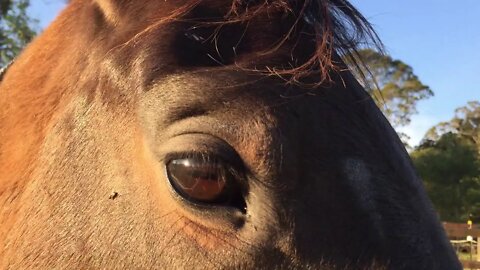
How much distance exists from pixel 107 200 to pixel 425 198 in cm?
110

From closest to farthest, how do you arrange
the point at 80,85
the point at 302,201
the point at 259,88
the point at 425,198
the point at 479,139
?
the point at 302,201
the point at 259,88
the point at 425,198
the point at 80,85
the point at 479,139

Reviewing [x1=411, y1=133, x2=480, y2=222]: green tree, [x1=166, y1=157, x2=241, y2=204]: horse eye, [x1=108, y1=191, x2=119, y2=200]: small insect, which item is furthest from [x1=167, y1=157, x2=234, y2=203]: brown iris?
[x1=411, y1=133, x2=480, y2=222]: green tree

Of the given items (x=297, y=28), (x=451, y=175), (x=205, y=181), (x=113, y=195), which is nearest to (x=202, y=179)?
(x=205, y=181)

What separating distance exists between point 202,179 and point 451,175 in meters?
32.6

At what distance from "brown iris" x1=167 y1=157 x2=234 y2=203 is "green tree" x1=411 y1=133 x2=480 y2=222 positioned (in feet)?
89.4

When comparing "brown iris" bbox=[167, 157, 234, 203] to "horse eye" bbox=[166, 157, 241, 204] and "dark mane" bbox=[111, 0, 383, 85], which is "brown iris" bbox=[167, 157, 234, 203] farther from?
"dark mane" bbox=[111, 0, 383, 85]

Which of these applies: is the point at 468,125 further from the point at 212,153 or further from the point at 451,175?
the point at 212,153

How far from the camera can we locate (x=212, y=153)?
196 cm

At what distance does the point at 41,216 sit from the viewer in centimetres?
234

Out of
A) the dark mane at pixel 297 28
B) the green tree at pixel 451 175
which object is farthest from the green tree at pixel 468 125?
the dark mane at pixel 297 28

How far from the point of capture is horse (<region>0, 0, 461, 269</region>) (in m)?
1.93

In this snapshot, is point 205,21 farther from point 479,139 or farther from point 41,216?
point 479,139

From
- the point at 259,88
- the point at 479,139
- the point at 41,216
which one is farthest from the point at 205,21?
the point at 479,139

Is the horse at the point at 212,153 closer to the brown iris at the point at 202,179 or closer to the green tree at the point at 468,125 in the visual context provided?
the brown iris at the point at 202,179
